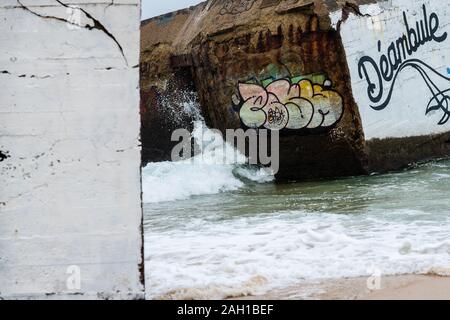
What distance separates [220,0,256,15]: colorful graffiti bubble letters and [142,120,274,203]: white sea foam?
2335 millimetres

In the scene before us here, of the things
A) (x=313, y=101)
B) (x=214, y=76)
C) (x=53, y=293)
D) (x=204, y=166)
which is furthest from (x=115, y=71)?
(x=204, y=166)

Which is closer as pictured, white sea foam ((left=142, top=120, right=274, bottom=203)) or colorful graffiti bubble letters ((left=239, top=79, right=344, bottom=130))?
colorful graffiti bubble letters ((left=239, top=79, right=344, bottom=130))

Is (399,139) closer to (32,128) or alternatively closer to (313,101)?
(313,101)

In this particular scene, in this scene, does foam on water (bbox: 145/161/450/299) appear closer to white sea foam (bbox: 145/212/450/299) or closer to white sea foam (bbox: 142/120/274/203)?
white sea foam (bbox: 145/212/450/299)

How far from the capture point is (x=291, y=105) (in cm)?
1070

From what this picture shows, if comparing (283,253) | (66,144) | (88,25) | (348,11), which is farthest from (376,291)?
(348,11)

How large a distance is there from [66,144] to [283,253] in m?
2.24

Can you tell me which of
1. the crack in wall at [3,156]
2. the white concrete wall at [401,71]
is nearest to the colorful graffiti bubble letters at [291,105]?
the white concrete wall at [401,71]

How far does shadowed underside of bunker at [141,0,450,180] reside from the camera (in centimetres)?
1041

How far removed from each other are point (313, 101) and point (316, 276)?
691cm

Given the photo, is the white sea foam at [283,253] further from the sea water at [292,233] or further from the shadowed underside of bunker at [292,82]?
the shadowed underside of bunker at [292,82]

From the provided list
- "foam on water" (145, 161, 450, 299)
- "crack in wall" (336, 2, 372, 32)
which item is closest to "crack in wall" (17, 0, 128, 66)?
"foam on water" (145, 161, 450, 299)

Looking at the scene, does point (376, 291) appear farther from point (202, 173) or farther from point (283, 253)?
point (202, 173)

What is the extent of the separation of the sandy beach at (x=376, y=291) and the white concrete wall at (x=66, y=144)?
41.2 inches
